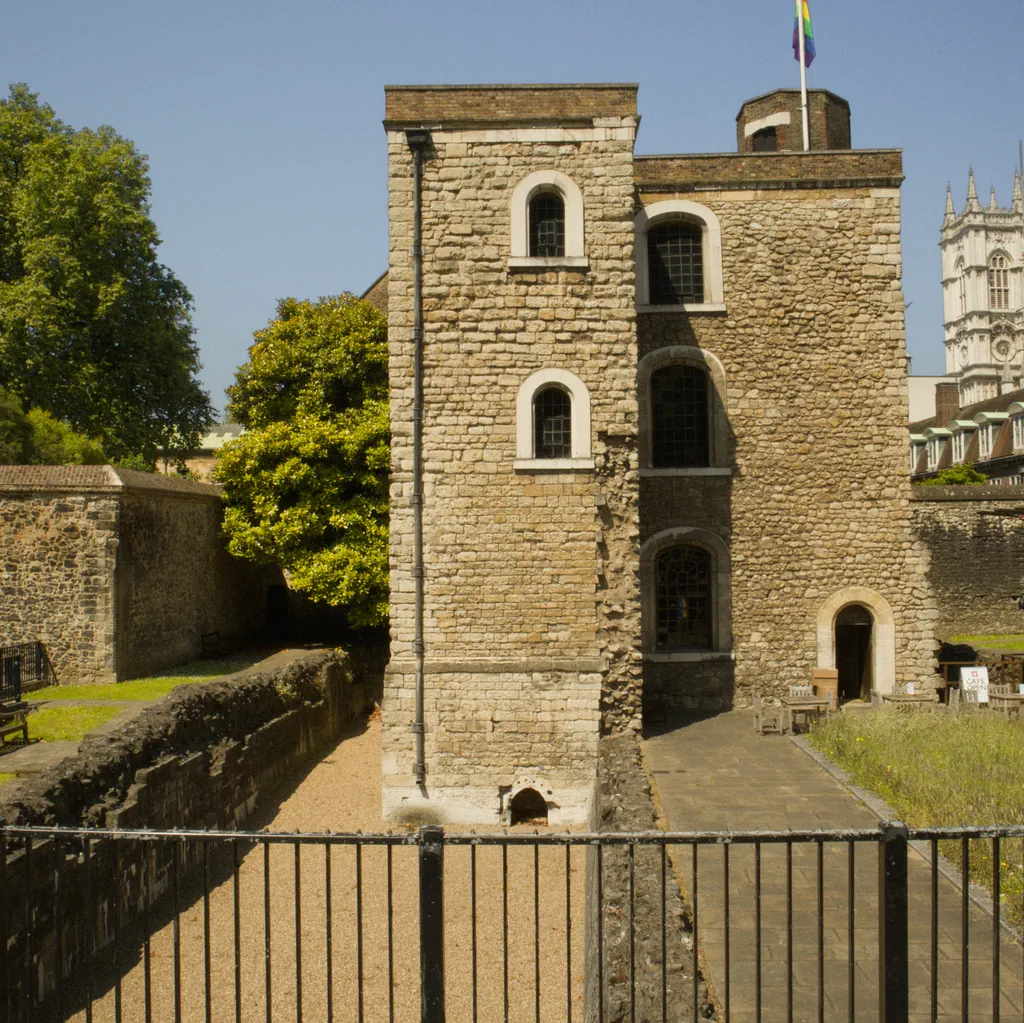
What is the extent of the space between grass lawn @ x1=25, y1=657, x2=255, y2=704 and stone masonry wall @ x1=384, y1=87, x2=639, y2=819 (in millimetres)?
5607

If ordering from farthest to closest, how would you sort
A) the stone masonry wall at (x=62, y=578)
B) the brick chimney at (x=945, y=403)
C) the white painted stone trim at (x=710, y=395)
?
the brick chimney at (x=945, y=403)
the stone masonry wall at (x=62, y=578)
the white painted stone trim at (x=710, y=395)

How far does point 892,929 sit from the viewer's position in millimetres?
3906

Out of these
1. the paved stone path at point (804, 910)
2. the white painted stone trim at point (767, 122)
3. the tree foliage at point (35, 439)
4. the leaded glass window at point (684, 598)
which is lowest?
the paved stone path at point (804, 910)

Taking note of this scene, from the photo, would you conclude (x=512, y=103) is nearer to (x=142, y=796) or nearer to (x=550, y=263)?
(x=550, y=263)

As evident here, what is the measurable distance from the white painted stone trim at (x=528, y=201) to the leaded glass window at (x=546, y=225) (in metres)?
0.19

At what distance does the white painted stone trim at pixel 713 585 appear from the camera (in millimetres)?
15094

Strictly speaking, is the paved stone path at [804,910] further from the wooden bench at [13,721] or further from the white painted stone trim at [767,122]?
the white painted stone trim at [767,122]

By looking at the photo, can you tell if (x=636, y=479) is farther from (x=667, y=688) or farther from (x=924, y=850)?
(x=924, y=850)

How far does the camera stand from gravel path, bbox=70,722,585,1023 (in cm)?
772

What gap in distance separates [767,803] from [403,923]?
4.09 metres

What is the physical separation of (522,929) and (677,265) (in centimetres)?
1091

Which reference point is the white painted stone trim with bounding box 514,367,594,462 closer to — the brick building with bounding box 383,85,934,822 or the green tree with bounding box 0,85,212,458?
the brick building with bounding box 383,85,934,822

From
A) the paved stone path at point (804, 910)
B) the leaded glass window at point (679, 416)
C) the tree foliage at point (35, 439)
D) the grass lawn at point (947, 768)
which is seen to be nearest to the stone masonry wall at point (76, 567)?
the tree foliage at point (35, 439)

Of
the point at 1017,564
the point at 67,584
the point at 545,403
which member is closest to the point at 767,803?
the point at 545,403
